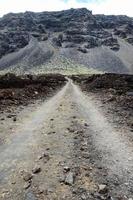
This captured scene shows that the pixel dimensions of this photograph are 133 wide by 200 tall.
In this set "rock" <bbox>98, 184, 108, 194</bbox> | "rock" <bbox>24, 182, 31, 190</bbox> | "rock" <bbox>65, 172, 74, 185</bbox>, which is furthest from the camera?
"rock" <bbox>65, 172, 74, 185</bbox>

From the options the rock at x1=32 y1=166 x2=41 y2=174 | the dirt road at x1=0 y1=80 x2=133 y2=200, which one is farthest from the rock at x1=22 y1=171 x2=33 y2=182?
the rock at x1=32 y1=166 x2=41 y2=174

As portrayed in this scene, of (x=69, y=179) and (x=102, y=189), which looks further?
(x=69, y=179)

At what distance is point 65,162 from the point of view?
36.0 feet

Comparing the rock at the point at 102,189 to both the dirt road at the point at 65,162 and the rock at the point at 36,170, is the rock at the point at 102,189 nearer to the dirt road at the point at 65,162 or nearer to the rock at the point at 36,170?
the dirt road at the point at 65,162

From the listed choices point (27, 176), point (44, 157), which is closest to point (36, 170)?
point (27, 176)

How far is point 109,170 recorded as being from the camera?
1030cm

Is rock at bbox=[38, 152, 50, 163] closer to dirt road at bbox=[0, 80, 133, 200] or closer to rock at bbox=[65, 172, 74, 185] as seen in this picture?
dirt road at bbox=[0, 80, 133, 200]

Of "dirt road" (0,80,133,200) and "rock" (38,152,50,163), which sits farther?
"rock" (38,152,50,163)

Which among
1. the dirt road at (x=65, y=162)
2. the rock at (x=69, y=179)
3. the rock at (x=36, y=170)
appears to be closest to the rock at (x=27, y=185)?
the dirt road at (x=65, y=162)

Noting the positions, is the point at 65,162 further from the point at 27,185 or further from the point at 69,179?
the point at 27,185

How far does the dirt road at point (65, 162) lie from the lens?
8883 mm

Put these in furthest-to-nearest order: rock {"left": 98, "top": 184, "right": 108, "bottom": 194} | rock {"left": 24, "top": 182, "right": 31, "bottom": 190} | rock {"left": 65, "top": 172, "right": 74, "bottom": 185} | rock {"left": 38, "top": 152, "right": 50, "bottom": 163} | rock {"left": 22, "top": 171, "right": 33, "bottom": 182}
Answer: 1. rock {"left": 38, "top": 152, "right": 50, "bottom": 163}
2. rock {"left": 22, "top": 171, "right": 33, "bottom": 182}
3. rock {"left": 65, "top": 172, "right": 74, "bottom": 185}
4. rock {"left": 24, "top": 182, "right": 31, "bottom": 190}
5. rock {"left": 98, "top": 184, "right": 108, "bottom": 194}

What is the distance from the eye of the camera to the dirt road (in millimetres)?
8883

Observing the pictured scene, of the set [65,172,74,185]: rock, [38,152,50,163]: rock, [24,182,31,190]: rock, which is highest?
[65,172,74,185]: rock
